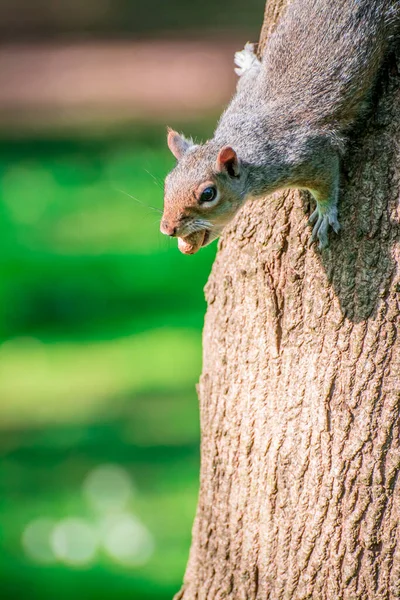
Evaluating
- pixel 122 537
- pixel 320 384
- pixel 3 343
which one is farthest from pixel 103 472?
pixel 320 384

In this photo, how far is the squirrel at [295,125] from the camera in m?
2.17

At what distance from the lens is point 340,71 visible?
7.29ft

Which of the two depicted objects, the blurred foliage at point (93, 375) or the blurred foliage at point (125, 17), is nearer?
the blurred foliage at point (93, 375)


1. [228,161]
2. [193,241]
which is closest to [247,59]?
[228,161]

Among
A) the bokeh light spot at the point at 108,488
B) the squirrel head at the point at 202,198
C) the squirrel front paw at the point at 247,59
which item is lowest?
the bokeh light spot at the point at 108,488

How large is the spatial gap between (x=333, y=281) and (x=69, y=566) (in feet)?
6.12

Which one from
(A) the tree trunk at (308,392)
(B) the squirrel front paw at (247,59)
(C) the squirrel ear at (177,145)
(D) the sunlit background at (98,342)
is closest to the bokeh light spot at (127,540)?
(D) the sunlit background at (98,342)

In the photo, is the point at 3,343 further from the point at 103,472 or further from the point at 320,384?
the point at 320,384

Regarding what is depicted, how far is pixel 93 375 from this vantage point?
15.3 ft

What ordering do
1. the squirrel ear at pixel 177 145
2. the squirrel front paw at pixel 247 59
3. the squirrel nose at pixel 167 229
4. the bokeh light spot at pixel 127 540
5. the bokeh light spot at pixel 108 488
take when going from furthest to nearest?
the bokeh light spot at pixel 108 488 → the bokeh light spot at pixel 127 540 → the squirrel front paw at pixel 247 59 → the squirrel ear at pixel 177 145 → the squirrel nose at pixel 167 229

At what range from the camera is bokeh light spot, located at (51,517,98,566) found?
344 cm

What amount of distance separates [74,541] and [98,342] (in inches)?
63.1

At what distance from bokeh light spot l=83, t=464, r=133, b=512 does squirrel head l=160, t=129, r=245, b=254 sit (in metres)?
1.77

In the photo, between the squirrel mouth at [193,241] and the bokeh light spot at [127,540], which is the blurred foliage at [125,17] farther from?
the squirrel mouth at [193,241]
